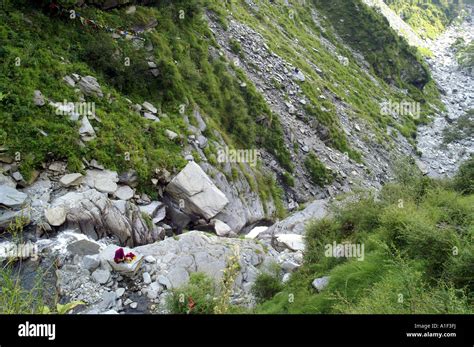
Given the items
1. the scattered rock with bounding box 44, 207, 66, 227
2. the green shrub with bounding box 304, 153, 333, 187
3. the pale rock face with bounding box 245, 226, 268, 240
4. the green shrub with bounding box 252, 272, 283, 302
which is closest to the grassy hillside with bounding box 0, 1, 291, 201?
the scattered rock with bounding box 44, 207, 66, 227

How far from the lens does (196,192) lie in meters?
16.0

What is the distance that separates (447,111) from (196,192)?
74.1 meters

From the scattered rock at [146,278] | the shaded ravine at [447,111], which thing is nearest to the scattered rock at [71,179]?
the scattered rock at [146,278]

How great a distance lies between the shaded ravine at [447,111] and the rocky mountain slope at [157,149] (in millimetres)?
16968

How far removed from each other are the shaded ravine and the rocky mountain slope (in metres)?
17.0

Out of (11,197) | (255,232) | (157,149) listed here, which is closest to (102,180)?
(11,197)

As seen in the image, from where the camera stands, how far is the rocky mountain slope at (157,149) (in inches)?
419

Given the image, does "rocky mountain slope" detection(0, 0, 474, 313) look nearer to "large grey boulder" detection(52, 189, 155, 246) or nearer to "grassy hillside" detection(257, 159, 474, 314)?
"large grey boulder" detection(52, 189, 155, 246)

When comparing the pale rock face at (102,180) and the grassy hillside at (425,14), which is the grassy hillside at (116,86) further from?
the grassy hillside at (425,14)

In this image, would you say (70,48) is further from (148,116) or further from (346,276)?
(346,276)

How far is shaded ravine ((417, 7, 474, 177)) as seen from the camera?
50.5 metres
